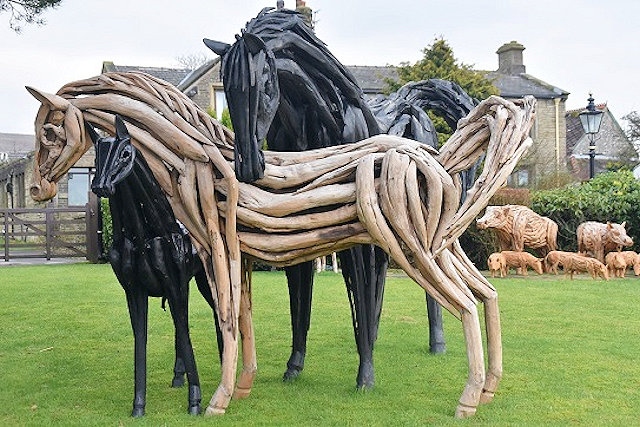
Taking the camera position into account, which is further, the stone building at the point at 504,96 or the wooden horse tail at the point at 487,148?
the stone building at the point at 504,96

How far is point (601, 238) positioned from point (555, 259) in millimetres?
1015

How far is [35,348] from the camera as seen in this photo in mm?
7332

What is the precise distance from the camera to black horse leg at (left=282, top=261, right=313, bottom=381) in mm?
5855

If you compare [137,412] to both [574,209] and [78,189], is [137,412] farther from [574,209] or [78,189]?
[78,189]

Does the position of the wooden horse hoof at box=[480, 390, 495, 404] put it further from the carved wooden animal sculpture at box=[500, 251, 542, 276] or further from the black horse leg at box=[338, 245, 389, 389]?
the carved wooden animal sculpture at box=[500, 251, 542, 276]

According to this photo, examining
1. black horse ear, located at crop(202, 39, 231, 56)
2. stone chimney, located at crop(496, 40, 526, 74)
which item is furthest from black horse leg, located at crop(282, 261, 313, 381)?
stone chimney, located at crop(496, 40, 526, 74)

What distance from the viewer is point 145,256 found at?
4648 mm

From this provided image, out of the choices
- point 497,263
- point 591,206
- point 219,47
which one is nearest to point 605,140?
point 591,206

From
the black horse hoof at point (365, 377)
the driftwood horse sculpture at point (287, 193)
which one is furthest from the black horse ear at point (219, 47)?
the black horse hoof at point (365, 377)

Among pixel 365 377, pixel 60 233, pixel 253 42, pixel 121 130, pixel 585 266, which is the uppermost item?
pixel 253 42

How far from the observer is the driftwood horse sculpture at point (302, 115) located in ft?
14.1

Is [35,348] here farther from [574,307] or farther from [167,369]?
[574,307]

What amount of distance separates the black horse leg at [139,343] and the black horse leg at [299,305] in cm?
147

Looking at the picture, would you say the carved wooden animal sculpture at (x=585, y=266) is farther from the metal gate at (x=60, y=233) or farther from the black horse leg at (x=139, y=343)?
the metal gate at (x=60, y=233)
